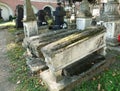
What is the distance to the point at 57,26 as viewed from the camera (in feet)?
28.9

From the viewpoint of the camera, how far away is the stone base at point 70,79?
3756 mm

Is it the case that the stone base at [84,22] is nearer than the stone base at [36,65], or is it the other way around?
the stone base at [36,65]

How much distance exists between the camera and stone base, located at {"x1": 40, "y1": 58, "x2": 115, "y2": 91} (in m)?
3.76

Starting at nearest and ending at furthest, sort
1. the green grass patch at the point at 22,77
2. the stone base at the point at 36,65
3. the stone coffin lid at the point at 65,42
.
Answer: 1. the stone coffin lid at the point at 65,42
2. the green grass patch at the point at 22,77
3. the stone base at the point at 36,65

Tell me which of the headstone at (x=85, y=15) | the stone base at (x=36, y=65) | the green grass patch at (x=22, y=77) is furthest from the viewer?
the headstone at (x=85, y=15)

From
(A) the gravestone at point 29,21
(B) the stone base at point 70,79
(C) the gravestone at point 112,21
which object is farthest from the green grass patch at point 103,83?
(A) the gravestone at point 29,21

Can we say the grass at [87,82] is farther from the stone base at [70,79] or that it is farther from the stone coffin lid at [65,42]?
the stone coffin lid at [65,42]

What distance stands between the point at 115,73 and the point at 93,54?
0.74 m

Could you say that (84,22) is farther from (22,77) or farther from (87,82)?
(22,77)

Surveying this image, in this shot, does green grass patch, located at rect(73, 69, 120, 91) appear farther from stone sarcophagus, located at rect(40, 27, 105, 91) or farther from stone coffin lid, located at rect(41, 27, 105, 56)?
stone coffin lid, located at rect(41, 27, 105, 56)

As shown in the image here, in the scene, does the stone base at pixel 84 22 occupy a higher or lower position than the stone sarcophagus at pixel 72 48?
higher

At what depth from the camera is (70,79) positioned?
12.8ft

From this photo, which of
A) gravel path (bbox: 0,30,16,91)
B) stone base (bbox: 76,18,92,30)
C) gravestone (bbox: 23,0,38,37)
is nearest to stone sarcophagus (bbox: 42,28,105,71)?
gravel path (bbox: 0,30,16,91)

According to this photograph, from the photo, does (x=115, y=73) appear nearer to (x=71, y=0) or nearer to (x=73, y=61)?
(x=73, y=61)
